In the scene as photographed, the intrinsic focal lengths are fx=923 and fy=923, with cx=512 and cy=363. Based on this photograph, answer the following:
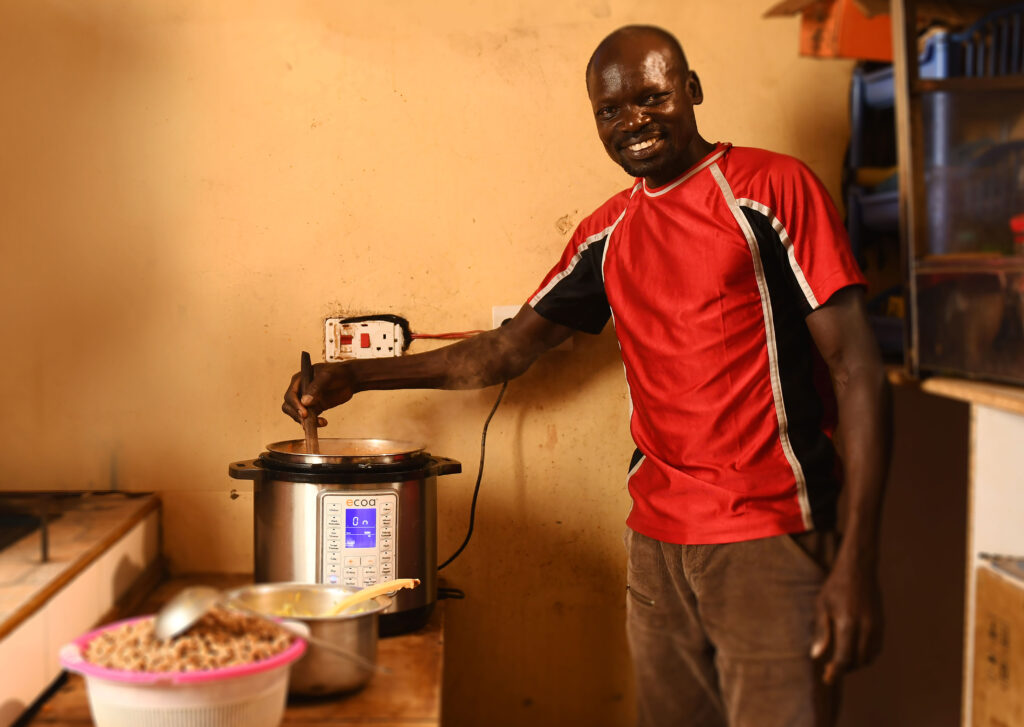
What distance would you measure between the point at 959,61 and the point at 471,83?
2.55ft

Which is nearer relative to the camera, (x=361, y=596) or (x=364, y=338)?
(x=361, y=596)

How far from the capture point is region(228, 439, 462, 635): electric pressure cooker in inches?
50.4

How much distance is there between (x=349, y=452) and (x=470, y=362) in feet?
0.82

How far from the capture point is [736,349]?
1250 mm

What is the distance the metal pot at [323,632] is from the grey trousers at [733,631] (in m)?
0.43

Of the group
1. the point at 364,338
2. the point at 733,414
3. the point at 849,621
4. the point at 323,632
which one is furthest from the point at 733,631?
the point at 364,338

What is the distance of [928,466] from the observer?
1565mm

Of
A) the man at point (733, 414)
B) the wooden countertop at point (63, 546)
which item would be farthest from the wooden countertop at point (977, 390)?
the wooden countertop at point (63, 546)

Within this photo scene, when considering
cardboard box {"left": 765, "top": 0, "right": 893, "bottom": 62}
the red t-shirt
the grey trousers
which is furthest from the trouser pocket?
cardboard box {"left": 765, "top": 0, "right": 893, "bottom": 62}

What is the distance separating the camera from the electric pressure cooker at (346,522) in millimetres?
1281

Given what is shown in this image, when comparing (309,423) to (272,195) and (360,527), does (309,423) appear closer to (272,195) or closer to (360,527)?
(360,527)

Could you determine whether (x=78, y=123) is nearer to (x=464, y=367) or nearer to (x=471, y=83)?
(x=471, y=83)

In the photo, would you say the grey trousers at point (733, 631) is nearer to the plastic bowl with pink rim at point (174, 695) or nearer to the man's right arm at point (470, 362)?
the man's right arm at point (470, 362)

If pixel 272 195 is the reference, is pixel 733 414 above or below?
below
